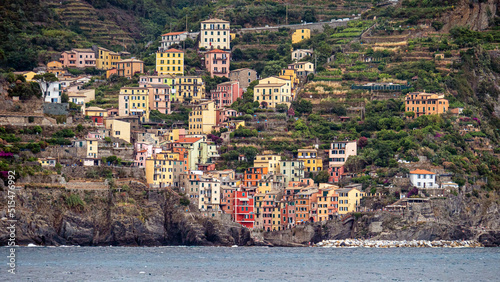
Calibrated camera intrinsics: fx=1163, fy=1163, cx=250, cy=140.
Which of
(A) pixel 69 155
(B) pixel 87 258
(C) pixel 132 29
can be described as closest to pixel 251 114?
(A) pixel 69 155

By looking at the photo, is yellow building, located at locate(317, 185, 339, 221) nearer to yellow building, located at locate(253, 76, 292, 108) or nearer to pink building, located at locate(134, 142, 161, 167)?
pink building, located at locate(134, 142, 161, 167)

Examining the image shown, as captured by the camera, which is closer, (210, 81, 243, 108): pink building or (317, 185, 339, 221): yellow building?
(317, 185, 339, 221): yellow building

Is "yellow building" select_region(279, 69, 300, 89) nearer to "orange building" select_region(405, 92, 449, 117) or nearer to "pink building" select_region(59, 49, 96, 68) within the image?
"orange building" select_region(405, 92, 449, 117)

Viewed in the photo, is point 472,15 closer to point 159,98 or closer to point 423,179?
point 423,179

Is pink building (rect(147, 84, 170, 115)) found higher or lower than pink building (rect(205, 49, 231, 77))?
lower

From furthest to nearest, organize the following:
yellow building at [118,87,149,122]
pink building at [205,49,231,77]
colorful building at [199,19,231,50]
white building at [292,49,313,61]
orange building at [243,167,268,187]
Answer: colorful building at [199,19,231,50] → white building at [292,49,313,61] → pink building at [205,49,231,77] → yellow building at [118,87,149,122] → orange building at [243,167,268,187]

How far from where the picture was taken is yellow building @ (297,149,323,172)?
113m

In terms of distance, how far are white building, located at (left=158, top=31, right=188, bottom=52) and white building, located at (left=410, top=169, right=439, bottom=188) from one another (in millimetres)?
43556

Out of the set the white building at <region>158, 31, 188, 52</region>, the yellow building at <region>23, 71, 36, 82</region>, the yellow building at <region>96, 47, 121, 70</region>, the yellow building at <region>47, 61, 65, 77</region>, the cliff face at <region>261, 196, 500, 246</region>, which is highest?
the white building at <region>158, 31, 188, 52</region>

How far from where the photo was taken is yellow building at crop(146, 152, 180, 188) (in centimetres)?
10631

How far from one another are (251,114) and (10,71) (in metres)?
25.6

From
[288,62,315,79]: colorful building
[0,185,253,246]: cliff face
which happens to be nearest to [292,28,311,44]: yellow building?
[288,62,315,79]: colorful building

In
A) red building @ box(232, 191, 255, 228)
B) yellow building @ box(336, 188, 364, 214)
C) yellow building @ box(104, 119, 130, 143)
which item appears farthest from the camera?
yellow building @ box(104, 119, 130, 143)

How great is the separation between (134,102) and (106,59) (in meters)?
19.7
